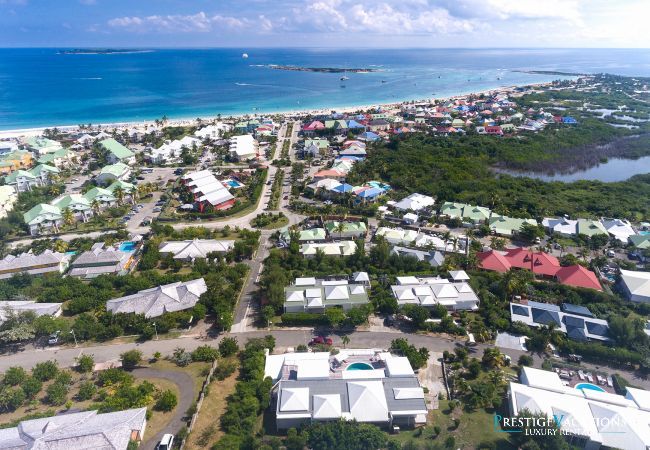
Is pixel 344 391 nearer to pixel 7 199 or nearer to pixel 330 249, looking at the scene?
pixel 330 249

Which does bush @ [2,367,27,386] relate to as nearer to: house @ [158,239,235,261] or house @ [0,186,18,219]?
house @ [158,239,235,261]

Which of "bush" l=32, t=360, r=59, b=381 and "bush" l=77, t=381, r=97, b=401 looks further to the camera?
"bush" l=32, t=360, r=59, b=381

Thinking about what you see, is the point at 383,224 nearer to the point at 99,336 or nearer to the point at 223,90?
the point at 99,336

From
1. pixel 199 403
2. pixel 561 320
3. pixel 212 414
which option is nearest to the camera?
pixel 212 414

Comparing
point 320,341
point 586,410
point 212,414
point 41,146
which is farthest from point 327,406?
point 41,146

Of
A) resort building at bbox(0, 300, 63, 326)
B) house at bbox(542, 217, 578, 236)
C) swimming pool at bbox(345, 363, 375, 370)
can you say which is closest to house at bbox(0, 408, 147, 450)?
resort building at bbox(0, 300, 63, 326)

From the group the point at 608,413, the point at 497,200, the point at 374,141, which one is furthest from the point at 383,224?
the point at 374,141
